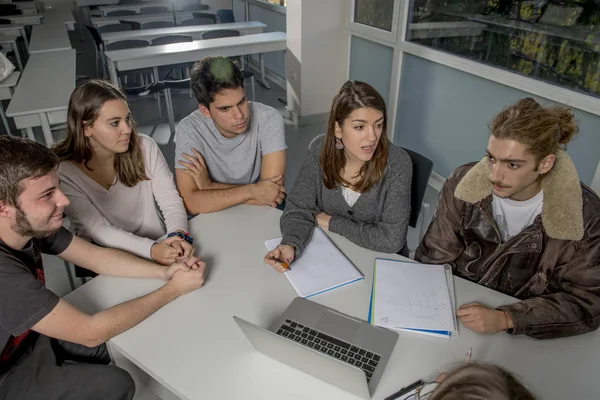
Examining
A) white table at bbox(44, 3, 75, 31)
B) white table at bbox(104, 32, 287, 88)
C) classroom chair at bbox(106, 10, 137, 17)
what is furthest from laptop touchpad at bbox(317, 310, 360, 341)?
classroom chair at bbox(106, 10, 137, 17)

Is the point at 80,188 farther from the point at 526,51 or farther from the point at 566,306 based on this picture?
the point at 526,51

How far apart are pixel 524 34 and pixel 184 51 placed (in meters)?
3.17

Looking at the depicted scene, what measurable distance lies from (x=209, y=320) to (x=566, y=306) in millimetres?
1044

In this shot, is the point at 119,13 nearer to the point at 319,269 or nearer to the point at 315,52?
the point at 315,52

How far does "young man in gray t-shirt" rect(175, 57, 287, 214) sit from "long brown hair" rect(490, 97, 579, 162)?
0.98 metres

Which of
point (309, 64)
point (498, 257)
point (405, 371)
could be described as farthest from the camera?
point (309, 64)

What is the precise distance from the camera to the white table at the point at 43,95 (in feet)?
10.2

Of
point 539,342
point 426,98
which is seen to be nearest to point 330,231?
point 539,342

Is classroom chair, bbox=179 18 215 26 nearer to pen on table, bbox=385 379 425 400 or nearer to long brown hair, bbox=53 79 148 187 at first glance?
long brown hair, bbox=53 79 148 187

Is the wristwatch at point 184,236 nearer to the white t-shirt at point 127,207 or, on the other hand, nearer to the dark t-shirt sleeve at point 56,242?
the white t-shirt at point 127,207

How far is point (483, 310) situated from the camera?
125cm

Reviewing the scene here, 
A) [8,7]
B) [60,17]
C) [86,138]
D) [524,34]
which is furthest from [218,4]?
[86,138]

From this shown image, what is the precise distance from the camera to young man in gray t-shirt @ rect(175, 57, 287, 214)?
1.88 m

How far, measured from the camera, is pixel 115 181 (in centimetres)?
182
